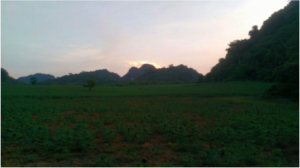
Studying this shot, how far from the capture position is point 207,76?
66875 mm

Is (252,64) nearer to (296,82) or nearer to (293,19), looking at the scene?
(293,19)

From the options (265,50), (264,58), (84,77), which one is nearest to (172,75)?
(265,50)

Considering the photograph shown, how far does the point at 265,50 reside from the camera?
1977 inches

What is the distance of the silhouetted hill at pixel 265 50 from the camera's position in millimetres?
44328

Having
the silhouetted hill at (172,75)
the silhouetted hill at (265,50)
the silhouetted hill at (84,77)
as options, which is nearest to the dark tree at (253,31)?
the silhouetted hill at (265,50)

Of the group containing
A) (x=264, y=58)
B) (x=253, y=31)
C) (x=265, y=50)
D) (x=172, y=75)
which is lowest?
(x=172, y=75)

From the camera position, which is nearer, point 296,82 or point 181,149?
point 181,149

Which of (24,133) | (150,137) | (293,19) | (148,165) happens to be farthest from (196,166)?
(293,19)

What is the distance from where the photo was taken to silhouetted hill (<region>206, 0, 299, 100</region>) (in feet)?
145

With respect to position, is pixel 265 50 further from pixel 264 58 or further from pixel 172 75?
pixel 172 75

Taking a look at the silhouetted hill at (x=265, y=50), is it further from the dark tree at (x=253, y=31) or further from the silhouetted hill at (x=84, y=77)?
the silhouetted hill at (x=84, y=77)

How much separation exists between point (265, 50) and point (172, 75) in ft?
133

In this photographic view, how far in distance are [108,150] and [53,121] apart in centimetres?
712

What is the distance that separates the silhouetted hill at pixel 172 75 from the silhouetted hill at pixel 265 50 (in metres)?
17.7
